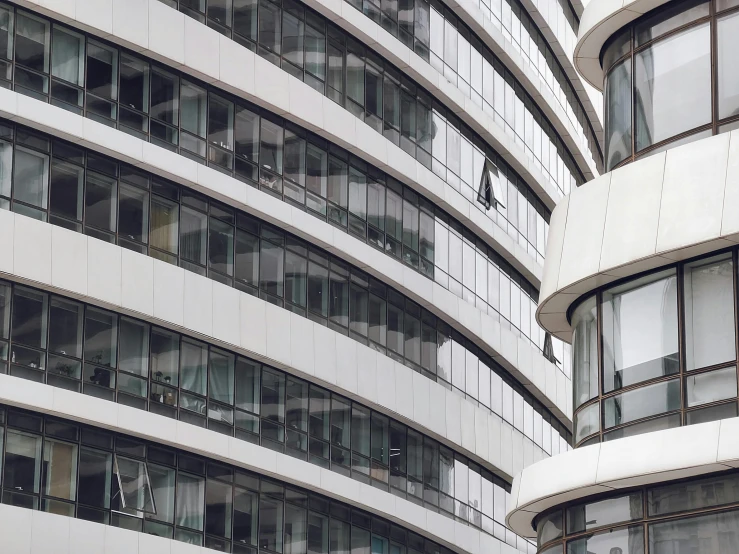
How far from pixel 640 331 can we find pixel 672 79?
12.9 feet

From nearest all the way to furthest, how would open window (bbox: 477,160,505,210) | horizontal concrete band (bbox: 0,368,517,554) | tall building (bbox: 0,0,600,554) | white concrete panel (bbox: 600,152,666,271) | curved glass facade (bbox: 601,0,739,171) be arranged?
white concrete panel (bbox: 600,152,666,271) → curved glass facade (bbox: 601,0,739,171) → horizontal concrete band (bbox: 0,368,517,554) → tall building (bbox: 0,0,600,554) → open window (bbox: 477,160,505,210)

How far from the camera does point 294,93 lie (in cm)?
3544

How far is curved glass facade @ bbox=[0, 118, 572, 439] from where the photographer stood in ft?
99.0

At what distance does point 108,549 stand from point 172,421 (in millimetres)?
3064

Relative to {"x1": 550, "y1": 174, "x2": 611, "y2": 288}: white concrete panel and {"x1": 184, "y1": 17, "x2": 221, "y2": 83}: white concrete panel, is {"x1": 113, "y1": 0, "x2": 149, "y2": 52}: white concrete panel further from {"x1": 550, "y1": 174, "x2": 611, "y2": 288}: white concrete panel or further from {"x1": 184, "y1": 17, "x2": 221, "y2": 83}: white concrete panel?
{"x1": 550, "y1": 174, "x2": 611, "y2": 288}: white concrete panel

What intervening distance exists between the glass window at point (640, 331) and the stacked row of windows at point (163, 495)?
11.6 meters

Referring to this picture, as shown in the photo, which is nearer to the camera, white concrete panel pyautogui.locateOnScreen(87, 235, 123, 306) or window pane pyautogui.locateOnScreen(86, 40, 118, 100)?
white concrete panel pyautogui.locateOnScreen(87, 235, 123, 306)

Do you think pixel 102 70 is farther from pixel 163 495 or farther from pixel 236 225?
pixel 163 495

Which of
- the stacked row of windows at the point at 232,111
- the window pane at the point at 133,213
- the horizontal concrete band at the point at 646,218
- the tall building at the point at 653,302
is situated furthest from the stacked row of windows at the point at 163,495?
the horizontal concrete band at the point at 646,218

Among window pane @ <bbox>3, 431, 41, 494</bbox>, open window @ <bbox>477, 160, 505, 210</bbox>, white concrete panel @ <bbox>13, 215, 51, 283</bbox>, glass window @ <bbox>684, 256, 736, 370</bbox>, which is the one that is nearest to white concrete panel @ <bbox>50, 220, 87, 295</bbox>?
white concrete panel @ <bbox>13, 215, 51, 283</bbox>

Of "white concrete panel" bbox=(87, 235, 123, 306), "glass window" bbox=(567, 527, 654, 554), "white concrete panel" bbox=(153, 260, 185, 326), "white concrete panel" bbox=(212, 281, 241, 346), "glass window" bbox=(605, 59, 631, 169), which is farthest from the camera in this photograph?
"white concrete panel" bbox=(212, 281, 241, 346)

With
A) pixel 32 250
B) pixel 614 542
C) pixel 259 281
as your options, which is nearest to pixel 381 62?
pixel 259 281

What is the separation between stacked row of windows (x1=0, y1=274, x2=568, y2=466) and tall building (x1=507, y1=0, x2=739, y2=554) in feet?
32.5

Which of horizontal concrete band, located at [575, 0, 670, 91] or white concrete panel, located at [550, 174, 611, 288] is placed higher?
horizontal concrete band, located at [575, 0, 670, 91]
